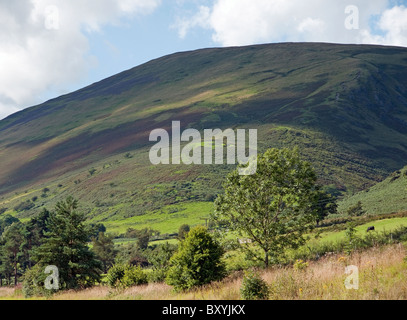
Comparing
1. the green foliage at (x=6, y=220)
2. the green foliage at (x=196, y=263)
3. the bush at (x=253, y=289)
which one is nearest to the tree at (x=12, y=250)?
the green foliage at (x=196, y=263)

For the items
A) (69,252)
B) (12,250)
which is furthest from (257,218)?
(12,250)

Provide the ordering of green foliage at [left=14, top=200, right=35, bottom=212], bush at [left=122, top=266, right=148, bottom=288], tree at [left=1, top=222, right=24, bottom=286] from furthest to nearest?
green foliage at [left=14, top=200, right=35, bottom=212]
tree at [left=1, top=222, right=24, bottom=286]
bush at [left=122, top=266, right=148, bottom=288]

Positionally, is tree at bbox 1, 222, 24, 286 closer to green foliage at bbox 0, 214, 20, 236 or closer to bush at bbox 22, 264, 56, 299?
bush at bbox 22, 264, 56, 299

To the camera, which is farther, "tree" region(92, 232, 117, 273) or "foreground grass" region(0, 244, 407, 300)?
"tree" region(92, 232, 117, 273)

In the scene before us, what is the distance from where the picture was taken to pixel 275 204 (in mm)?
25188

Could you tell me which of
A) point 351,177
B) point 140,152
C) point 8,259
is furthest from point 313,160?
point 8,259

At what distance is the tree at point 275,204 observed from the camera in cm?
2453

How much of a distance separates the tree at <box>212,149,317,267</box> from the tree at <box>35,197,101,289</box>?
10.9m

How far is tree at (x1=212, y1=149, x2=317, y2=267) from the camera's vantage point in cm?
2453

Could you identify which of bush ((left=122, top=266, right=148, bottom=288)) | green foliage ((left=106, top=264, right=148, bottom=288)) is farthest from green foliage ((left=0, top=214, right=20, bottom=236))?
bush ((left=122, top=266, right=148, bottom=288))

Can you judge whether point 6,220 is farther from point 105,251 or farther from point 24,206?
point 105,251
